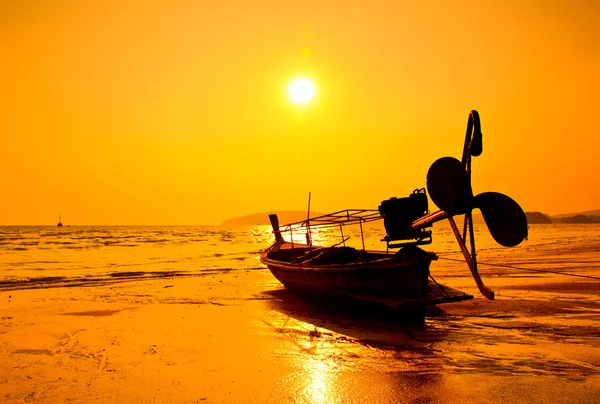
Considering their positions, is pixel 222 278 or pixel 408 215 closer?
pixel 408 215

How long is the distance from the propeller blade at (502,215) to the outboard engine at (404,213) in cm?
408

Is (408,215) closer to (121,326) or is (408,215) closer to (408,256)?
(408,256)

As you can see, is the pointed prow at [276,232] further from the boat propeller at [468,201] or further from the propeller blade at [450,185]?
the propeller blade at [450,185]

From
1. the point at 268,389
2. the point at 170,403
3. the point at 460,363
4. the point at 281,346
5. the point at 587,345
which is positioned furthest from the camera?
the point at 281,346

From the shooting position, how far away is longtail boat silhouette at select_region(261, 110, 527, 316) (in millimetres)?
7668

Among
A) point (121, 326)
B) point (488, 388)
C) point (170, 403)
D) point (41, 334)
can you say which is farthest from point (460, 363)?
point (41, 334)

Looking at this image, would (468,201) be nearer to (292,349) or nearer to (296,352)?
(296,352)

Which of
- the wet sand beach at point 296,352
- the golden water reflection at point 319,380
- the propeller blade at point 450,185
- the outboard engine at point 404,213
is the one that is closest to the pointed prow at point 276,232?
the wet sand beach at point 296,352

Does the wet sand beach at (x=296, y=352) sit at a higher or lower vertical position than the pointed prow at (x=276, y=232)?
lower

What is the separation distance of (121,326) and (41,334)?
1981mm

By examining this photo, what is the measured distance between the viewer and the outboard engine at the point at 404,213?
12.3 metres

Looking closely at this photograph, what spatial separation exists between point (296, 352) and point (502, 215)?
5143 mm

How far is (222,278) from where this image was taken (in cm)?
2594

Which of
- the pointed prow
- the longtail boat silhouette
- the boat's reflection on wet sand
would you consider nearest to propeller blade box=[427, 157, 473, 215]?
the longtail boat silhouette
